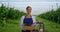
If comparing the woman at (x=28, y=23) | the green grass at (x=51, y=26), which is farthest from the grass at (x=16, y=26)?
the woman at (x=28, y=23)

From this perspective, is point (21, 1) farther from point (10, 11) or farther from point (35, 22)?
Result: point (35, 22)

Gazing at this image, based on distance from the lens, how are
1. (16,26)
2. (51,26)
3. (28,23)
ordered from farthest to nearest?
(51,26) → (16,26) → (28,23)

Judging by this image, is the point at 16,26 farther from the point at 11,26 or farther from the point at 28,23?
the point at 28,23

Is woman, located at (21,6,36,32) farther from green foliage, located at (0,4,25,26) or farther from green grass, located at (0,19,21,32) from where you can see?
green foliage, located at (0,4,25,26)

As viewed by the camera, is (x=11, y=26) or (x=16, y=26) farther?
(x=11, y=26)

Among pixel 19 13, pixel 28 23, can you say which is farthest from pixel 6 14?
pixel 28 23

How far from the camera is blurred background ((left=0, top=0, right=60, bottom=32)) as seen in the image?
2398 millimetres

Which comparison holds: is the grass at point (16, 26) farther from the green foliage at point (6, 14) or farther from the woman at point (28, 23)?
the woman at point (28, 23)

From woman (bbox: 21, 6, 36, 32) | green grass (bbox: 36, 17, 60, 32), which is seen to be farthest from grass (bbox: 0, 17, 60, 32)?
woman (bbox: 21, 6, 36, 32)

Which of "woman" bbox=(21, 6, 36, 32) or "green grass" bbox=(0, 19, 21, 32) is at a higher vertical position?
"woman" bbox=(21, 6, 36, 32)

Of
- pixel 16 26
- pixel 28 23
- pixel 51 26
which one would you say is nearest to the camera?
pixel 28 23

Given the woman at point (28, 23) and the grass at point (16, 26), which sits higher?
the woman at point (28, 23)

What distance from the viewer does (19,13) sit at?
2.55 m

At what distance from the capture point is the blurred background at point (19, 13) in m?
2.40
